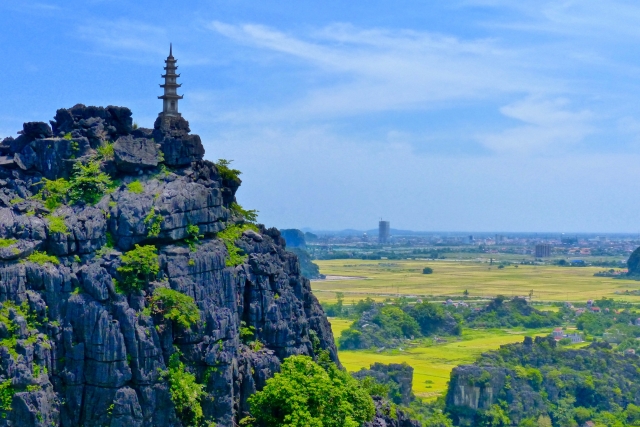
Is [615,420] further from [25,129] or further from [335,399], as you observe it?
[25,129]

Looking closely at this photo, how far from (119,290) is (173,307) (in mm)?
1650

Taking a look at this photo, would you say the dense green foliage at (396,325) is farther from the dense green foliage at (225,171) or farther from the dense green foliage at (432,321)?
the dense green foliage at (225,171)

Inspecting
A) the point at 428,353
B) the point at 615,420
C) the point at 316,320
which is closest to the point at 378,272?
the point at 428,353

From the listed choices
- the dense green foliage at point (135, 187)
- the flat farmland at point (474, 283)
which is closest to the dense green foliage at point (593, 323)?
the flat farmland at point (474, 283)

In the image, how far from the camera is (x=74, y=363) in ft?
76.7

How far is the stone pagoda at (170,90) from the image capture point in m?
30.9

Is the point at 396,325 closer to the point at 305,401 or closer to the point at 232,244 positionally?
the point at 232,244

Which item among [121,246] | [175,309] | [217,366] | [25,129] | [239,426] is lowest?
[239,426]

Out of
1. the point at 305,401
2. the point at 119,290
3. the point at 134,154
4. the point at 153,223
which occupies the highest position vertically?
the point at 134,154

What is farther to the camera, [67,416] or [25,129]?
[25,129]

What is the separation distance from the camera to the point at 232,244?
1101 inches

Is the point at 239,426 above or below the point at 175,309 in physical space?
below

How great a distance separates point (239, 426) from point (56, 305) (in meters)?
6.94

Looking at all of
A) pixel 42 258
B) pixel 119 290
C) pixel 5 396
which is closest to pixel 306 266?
pixel 119 290
